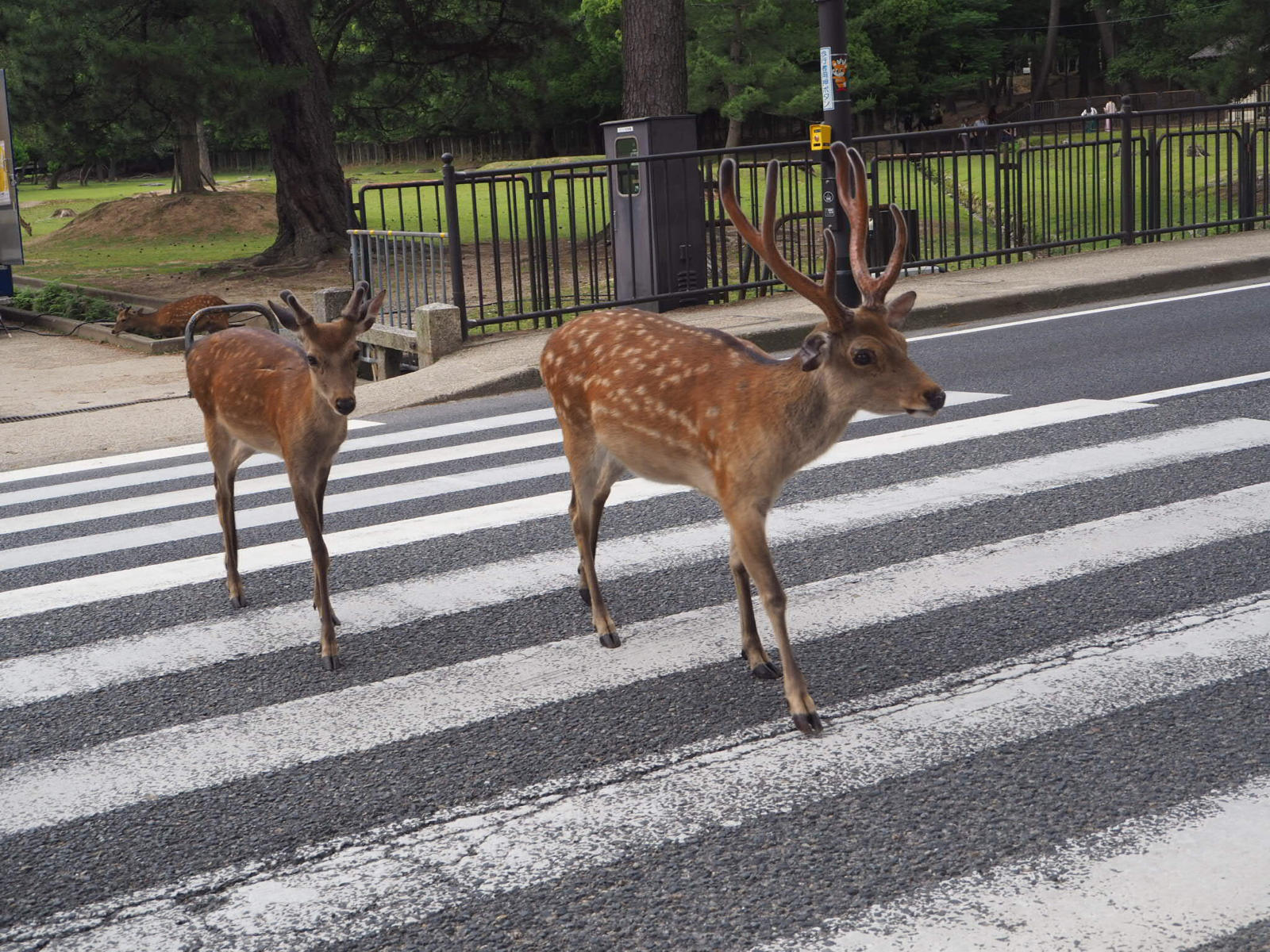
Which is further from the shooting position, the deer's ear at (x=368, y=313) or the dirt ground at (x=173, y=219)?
the dirt ground at (x=173, y=219)

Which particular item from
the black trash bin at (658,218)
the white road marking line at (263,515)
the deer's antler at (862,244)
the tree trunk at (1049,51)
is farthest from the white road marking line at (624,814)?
the tree trunk at (1049,51)

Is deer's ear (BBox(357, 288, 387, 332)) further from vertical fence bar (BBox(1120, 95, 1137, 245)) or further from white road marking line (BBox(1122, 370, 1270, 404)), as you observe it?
vertical fence bar (BBox(1120, 95, 1137, 245))

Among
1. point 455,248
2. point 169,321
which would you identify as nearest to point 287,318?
point 455,248

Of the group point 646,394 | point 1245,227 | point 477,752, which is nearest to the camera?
point 477,752

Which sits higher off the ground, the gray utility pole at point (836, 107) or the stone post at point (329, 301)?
the gray utility pole at point (836, 107)

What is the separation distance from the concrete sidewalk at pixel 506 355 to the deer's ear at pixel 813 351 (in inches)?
276

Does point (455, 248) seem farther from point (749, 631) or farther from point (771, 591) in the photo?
point (771, 591)

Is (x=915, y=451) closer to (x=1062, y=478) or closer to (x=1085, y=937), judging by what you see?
(x=1062, y=478)

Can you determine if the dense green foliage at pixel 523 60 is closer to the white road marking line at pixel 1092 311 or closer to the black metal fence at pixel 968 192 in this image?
the black metal fence at pixel 968 192

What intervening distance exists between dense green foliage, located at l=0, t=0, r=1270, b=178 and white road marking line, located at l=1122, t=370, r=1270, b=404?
1895 centimetres

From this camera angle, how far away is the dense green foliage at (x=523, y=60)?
79.9ft

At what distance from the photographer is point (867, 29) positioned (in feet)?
238

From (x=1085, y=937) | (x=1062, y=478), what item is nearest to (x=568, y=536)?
(x=1062, y=478)

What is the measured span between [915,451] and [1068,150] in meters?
10.6
